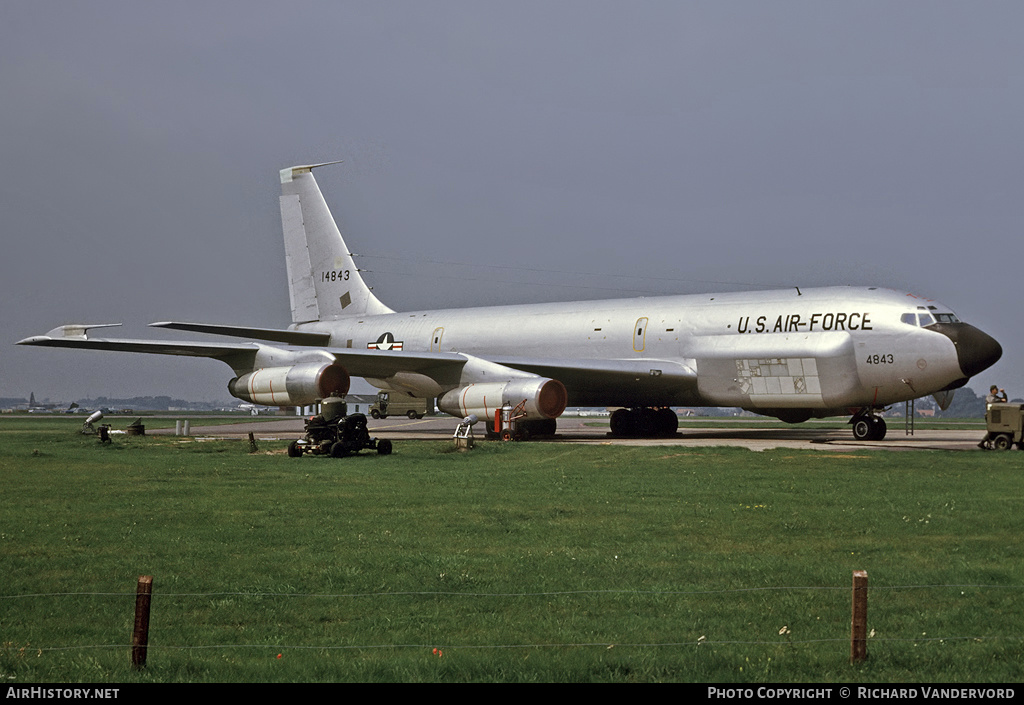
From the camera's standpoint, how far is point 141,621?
689cm

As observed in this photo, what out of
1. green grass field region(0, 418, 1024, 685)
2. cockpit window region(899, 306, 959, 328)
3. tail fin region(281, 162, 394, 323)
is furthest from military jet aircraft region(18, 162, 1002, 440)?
green grass field region(0, 418, 1024, 685)

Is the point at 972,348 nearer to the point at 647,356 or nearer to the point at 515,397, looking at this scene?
the point at 647,356

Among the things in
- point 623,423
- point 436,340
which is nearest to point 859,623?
point 623,423

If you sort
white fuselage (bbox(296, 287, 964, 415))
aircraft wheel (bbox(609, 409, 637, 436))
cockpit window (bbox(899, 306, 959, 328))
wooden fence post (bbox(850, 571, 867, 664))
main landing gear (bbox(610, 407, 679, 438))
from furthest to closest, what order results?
aircraft wheel (bbox(609, 409, 637, 436)) < main landing gear (bbox(610, 407, 679, 438)) < white fuselage (bbox(296, 287, 964, 415)) < cockpit window (bbox(899, 306, 959, 328)) < wooden fence post (bbox(850, 571, 867, 664))

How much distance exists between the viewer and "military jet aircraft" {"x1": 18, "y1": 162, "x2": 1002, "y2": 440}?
27969 mm

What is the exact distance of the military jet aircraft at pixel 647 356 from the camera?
91.8ft

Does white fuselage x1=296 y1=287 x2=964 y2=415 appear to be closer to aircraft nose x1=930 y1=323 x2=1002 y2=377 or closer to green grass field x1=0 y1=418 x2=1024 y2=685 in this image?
aircraft nose x1=930 y1=323 x2=1002 y2=377

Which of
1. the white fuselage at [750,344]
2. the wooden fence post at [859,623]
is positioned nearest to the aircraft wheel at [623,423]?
the white fuselage at [750,344]

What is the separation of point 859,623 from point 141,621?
15.4 feet

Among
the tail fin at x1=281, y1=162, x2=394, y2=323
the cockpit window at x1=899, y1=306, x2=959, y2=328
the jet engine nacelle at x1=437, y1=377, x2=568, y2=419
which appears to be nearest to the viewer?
the cockpit window at x1=899, y1=306, x2=959, y2=328

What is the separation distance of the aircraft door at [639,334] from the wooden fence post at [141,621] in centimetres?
2687

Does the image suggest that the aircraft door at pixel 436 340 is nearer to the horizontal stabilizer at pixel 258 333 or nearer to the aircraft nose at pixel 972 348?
the horizontal stabilizer at pixel 258 333

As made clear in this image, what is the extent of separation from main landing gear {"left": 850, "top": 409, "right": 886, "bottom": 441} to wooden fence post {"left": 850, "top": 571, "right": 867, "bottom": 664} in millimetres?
24002

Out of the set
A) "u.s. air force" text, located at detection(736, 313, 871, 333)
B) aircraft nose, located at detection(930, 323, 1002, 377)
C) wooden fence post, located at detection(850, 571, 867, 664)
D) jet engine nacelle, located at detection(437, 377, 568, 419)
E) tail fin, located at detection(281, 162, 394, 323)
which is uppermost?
tail fin, located at detection(281, 162, 394, 323)
